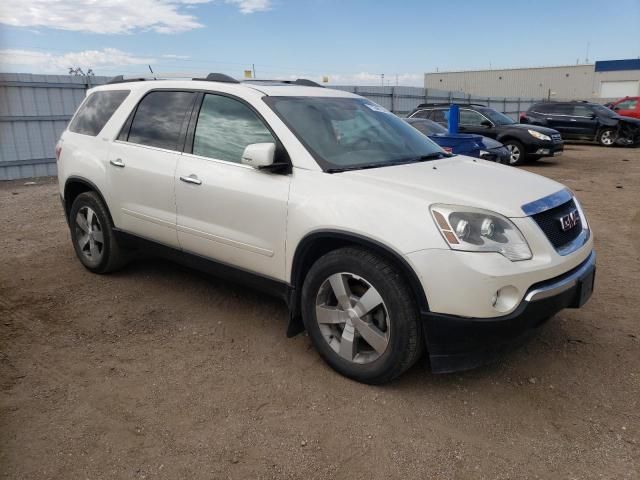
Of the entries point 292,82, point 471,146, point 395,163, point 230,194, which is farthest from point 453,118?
point 230,194

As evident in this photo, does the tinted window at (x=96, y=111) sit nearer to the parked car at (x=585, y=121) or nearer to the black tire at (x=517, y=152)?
the black tire at (x=517, y=152)

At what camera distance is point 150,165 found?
416 centimetres

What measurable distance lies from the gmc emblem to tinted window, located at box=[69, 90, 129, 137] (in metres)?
3.61

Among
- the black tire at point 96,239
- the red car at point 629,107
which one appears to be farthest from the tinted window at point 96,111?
the red car at point 629,107

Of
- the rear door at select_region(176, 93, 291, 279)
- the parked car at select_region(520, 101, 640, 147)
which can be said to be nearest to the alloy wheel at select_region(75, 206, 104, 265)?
the rear door at select_region(176, 93, 291, 279)

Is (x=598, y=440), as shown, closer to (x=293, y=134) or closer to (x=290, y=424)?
(x=290, y=424)

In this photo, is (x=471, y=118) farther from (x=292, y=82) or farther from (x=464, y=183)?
(x=464, y=183)

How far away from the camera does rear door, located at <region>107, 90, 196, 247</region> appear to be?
407 cm

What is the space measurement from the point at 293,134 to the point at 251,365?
1523 mm

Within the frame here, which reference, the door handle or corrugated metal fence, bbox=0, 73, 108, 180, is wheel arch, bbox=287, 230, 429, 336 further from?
corrugated metal fence, bbox=0, 73, 108, 180

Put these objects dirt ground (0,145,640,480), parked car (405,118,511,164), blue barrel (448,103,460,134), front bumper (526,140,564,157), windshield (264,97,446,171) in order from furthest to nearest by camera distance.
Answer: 1. front bumper (526,140,564,157)
2. blue barrel (448,103,460,134)
3. parked car (405,118,511,164)
4. windshield (264,97,446,171)
5. dirt ground (0,145,640,480)

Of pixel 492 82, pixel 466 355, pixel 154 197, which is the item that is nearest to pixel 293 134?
pixel 154 197

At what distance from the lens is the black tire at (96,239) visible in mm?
4742

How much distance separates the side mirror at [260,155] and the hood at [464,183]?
1.61 ft
